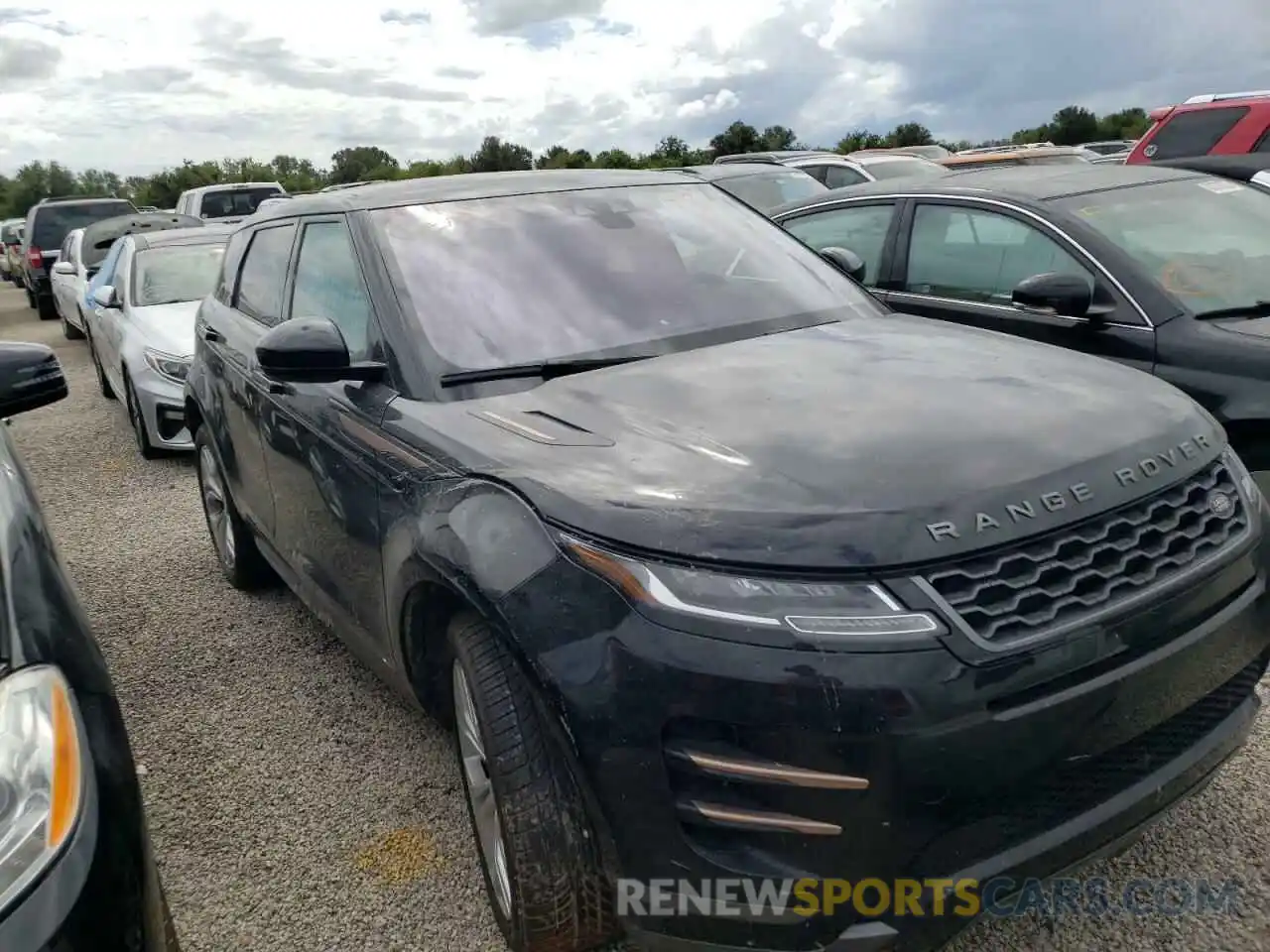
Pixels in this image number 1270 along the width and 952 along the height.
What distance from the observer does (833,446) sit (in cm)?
209

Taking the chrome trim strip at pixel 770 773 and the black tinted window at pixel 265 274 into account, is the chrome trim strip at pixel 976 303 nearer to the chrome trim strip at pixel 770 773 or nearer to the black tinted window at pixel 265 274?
the black tinted window at pixel 265 274

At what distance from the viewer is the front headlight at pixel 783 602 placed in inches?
69.6

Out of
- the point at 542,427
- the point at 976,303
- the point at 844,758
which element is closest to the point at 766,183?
the point at 976,303

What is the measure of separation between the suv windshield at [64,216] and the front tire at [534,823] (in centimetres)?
1963

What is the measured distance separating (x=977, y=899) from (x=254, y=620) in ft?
11.4

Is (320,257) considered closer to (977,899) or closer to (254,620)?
(254,620)

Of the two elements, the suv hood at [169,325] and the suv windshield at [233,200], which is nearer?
the suv hood at [169,325]

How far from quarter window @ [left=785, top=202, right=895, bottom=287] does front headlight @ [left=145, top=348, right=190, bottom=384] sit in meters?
4.10

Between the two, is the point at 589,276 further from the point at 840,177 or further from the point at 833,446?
the point at 840,177

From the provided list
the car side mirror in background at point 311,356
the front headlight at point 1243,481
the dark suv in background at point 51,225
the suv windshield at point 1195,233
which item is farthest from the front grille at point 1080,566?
the dark suv in background at point 51,225

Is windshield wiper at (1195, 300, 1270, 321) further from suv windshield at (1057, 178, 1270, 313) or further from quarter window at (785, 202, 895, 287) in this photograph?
quarter window at (785, 202, 895, 287)

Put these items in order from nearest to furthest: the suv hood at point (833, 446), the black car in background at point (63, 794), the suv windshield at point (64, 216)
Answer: the black car in background at point (63, 794), the suv hood at point (833, 446), the suv windshield at point (64, 216)

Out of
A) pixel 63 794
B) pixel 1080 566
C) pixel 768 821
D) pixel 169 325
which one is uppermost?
pixel 1080 566

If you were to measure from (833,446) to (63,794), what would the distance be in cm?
147
